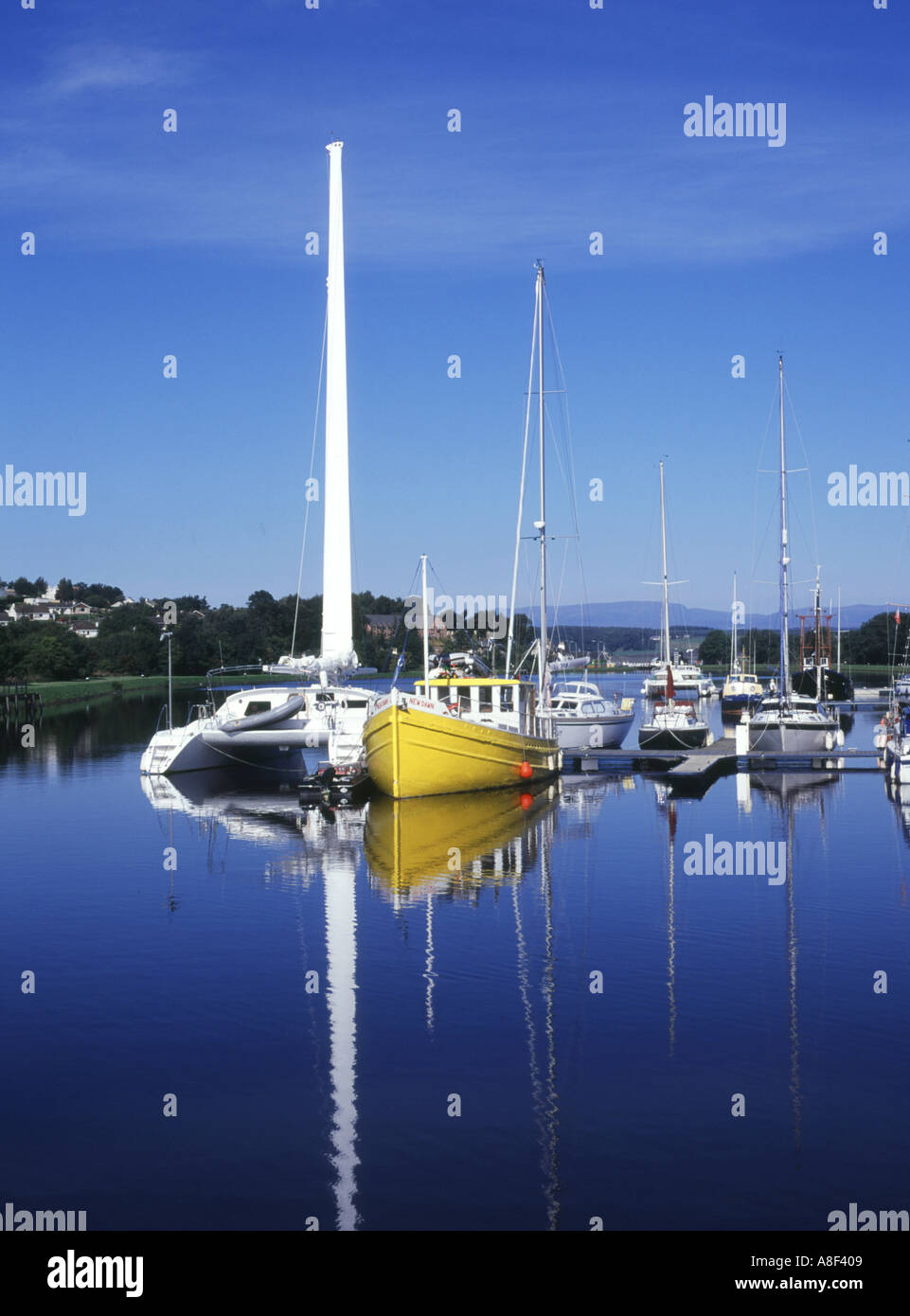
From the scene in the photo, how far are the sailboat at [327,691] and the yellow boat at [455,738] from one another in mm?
6177

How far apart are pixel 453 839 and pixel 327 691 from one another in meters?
17.2

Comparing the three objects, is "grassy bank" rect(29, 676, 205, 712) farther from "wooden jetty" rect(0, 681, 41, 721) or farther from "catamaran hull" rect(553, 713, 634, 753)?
"catamaran hull" rect(553, 713, 634, 753)

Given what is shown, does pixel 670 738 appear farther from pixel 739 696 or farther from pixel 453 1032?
pixel 739 696

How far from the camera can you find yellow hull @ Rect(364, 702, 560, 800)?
38250 mm

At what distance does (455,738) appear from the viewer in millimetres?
39562

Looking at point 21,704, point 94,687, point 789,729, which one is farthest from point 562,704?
point 94,687

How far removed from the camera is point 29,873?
29641 mm

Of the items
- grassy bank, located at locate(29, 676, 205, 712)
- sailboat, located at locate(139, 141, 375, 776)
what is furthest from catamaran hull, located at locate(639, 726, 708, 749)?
grassy bank, located at locate(29, 676, 205, 712)

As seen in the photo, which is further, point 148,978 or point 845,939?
point 845,939

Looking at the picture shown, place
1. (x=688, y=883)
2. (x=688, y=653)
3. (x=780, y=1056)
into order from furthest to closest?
(x=688, y=653) < (x=688, y=883) < (x=780, y=1056)
